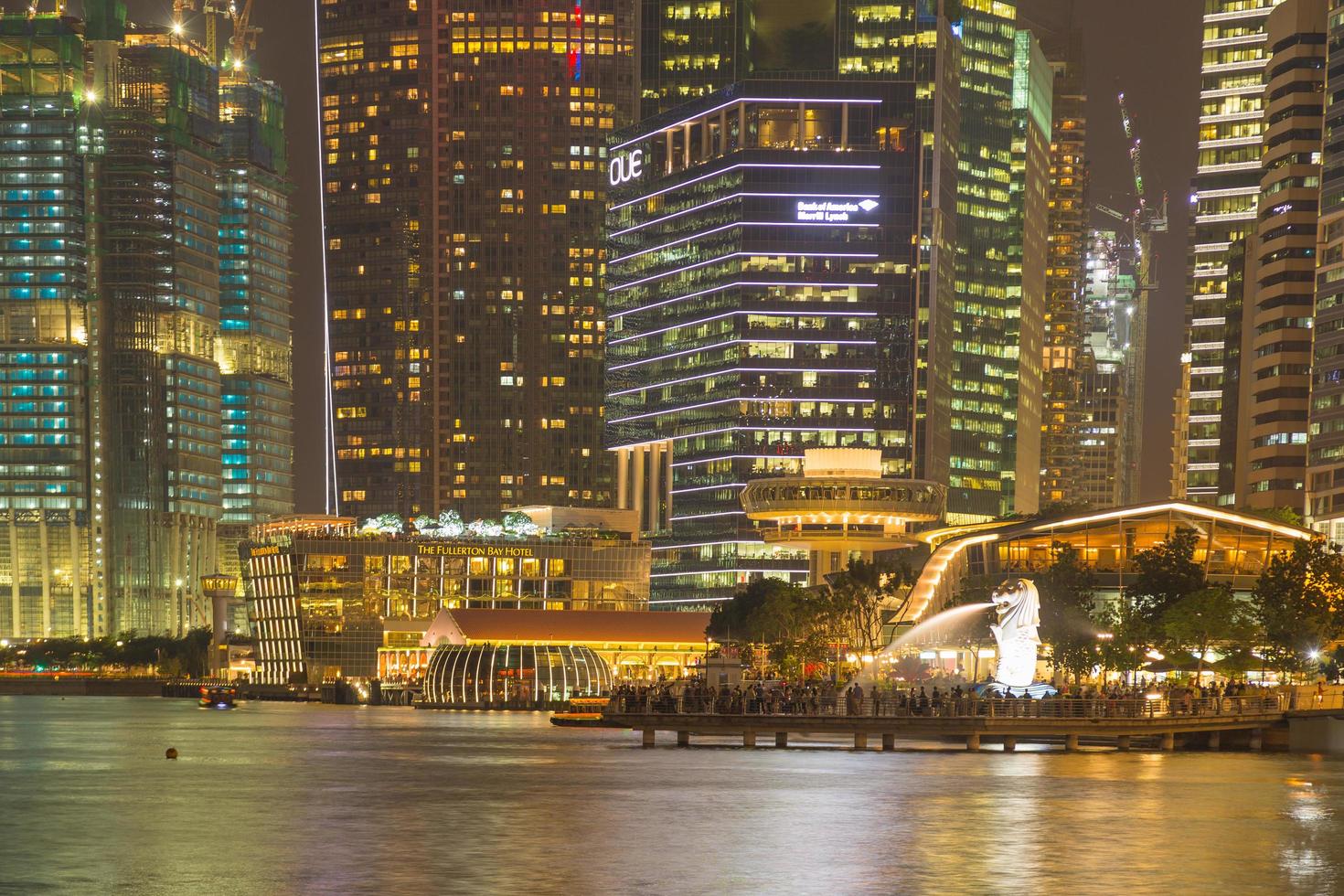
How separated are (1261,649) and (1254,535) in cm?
2599

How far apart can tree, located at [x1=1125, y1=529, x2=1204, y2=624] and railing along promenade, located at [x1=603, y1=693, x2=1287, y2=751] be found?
2955 cm

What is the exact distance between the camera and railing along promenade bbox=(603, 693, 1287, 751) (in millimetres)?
123562

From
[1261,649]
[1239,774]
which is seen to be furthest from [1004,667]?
[1261,649]

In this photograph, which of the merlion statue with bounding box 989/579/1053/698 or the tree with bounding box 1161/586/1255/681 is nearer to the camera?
the merlion statue with bounding box 989/579/1053/698

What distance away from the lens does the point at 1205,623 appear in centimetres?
15350

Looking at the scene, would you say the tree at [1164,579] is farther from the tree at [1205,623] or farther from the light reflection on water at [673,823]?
the light reflection on water at [673,823]

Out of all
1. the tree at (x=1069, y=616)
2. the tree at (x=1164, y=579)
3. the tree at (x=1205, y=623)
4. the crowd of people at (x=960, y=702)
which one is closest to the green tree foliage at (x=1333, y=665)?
the tree at (x=1205, y=623)

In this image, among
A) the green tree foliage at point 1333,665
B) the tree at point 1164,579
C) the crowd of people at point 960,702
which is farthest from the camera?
the tree at point 1164,579

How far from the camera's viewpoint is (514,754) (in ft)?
426

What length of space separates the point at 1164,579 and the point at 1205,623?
58.0 feet

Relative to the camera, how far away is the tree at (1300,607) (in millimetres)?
153875

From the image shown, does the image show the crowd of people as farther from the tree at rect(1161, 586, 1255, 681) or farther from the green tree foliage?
the green tree foliage

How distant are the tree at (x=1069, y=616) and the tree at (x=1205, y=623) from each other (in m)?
7.15

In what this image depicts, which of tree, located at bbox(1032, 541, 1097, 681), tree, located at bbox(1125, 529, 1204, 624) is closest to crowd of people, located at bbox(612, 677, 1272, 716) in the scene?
tree, located at bbox(1032, 541, 1097, 681)
